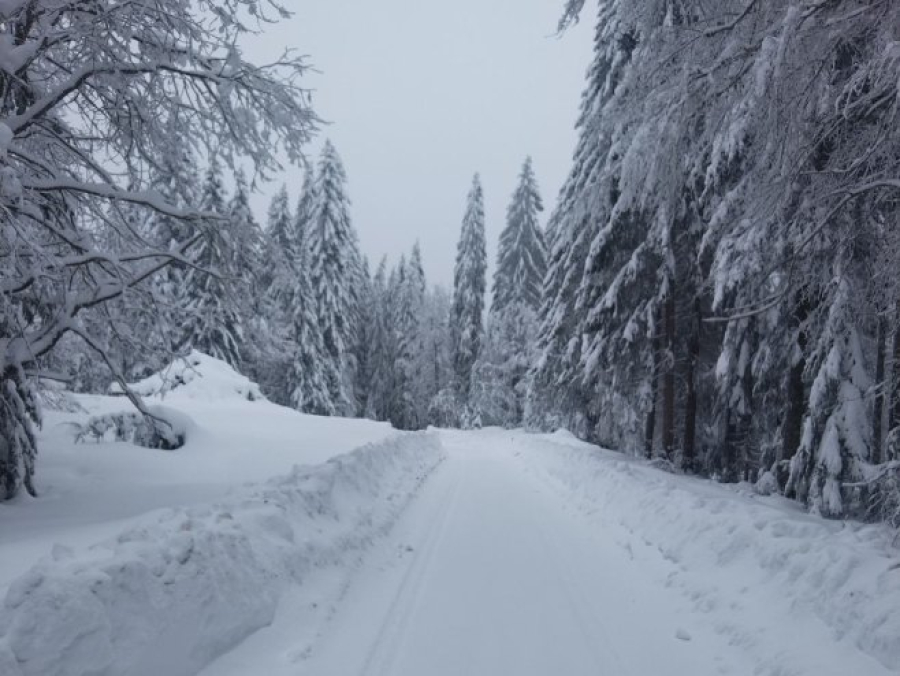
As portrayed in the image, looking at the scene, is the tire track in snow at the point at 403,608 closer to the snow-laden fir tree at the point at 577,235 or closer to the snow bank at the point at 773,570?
the snow bank at the point at 773,570

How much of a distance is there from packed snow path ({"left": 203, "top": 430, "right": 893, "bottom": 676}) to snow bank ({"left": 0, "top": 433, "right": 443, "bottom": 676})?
280 millimetres

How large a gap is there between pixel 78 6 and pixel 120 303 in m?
3.34

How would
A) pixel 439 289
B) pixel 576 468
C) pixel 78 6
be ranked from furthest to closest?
pixel 439 289 < pixel 576 468 < pixel 78 6

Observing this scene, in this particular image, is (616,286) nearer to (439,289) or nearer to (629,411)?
(629,411)

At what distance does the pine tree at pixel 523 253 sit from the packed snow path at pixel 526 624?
32.2m

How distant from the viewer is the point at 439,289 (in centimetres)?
7438

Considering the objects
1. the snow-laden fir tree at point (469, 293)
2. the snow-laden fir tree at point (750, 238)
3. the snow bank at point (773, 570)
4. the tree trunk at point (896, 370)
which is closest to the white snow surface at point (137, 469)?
the snow bank at point (773, 570)

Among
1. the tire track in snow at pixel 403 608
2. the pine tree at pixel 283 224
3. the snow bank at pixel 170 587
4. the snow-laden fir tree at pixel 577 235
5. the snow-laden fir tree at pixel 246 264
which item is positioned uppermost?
the pine tree at pixel 283 224

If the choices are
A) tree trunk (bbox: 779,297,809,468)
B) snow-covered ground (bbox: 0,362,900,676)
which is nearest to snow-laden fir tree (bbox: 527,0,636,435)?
tree trunk (bbox: 779,297,809,468)

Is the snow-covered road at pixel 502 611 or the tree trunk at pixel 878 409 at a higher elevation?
the tree trunk at pixel 878 409

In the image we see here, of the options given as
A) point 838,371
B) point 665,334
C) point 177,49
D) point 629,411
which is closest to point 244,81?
point 177,49

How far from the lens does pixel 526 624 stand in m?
4.82

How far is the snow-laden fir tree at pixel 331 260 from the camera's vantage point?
32812mm

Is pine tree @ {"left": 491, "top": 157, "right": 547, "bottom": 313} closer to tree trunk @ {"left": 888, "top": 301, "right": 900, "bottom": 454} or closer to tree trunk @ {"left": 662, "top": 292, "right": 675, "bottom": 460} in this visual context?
tree trunk @ {"left": 662, "top": 292, "right": 675, "bottom": 460}
